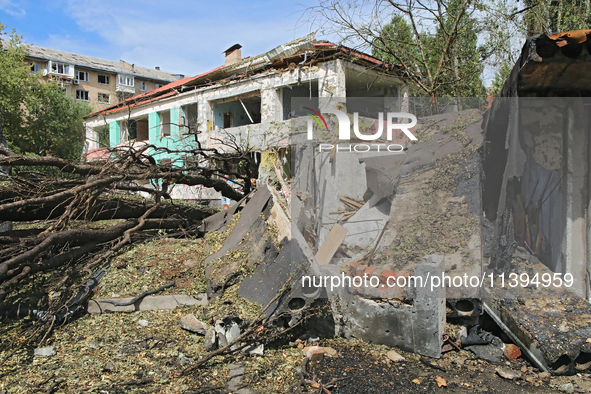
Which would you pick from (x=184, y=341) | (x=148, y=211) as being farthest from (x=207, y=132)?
(x=184, y=341)

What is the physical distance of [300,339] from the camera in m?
3.68

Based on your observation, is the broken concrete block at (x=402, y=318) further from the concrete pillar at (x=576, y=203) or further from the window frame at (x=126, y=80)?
the window frame at (x=126, y=80)

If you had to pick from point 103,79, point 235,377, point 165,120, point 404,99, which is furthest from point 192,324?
point 103,79

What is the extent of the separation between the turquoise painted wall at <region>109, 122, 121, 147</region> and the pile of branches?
14.5 meters

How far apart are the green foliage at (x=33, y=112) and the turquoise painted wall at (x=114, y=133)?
8.36 ft

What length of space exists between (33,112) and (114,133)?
740 centimetres

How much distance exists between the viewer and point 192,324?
373 cm

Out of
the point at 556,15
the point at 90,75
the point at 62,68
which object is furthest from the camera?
the point at 90,75

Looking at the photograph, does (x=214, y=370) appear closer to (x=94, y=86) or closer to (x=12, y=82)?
(x=12, y=82)

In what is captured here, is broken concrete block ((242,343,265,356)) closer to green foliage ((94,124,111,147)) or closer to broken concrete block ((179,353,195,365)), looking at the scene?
broken concrete block ((179,353,195,365))

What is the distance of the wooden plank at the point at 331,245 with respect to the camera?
5367mm

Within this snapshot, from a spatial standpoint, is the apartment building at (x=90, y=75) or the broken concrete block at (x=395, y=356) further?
the apartment building at (x=90, y=75)

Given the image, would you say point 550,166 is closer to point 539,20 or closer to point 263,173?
point 539,20
